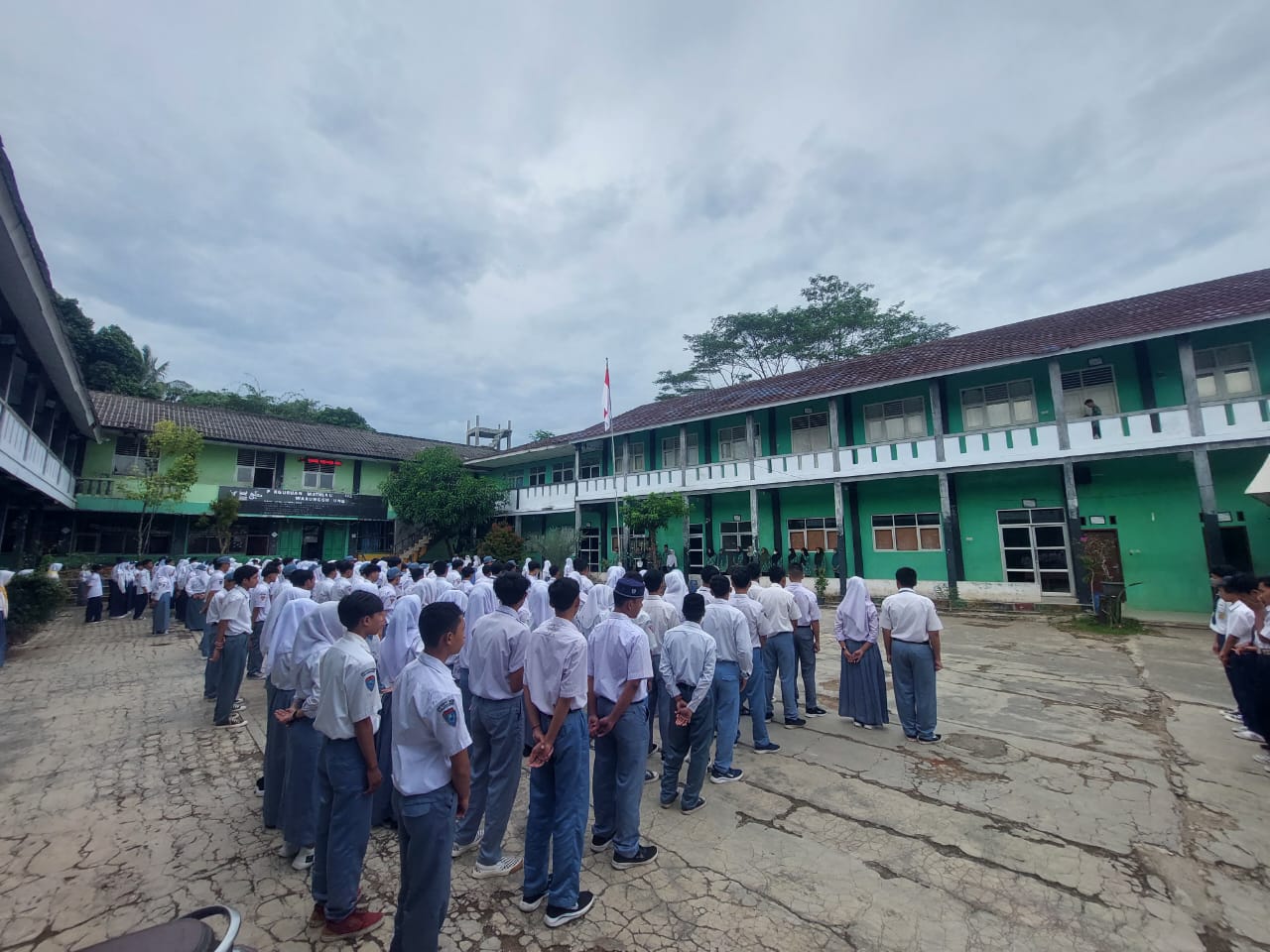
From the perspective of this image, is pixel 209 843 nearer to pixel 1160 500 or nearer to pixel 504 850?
pixel 504 850

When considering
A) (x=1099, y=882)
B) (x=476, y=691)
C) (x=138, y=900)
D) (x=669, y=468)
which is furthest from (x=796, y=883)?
(x=669, y=468)

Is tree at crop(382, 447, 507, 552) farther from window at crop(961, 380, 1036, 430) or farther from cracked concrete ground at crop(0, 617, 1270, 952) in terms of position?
window at crop(961, 380, 1036, 430)

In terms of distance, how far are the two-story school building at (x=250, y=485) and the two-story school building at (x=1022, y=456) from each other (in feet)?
45.4

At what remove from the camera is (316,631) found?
3.52 m

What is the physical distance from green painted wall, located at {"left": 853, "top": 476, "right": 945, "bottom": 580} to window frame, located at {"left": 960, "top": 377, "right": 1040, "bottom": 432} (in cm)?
195

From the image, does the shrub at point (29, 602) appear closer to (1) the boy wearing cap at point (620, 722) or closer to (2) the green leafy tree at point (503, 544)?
(2) the green leafy tree at point (503, 544)

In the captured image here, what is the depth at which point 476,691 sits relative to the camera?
3.45 m

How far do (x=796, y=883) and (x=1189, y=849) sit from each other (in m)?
2.48

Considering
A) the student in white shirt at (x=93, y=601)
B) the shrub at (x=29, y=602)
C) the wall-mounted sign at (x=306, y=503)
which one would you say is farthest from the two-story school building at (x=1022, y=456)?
the shrub at (x=29, y=602)

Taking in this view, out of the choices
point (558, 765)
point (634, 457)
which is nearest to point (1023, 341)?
point (634, 457)

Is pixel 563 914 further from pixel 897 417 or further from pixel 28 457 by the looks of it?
pixel 897 417

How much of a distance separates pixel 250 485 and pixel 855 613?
82.9ft

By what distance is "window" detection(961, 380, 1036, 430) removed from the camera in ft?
48.6

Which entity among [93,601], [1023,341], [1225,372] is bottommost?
[93,601]
